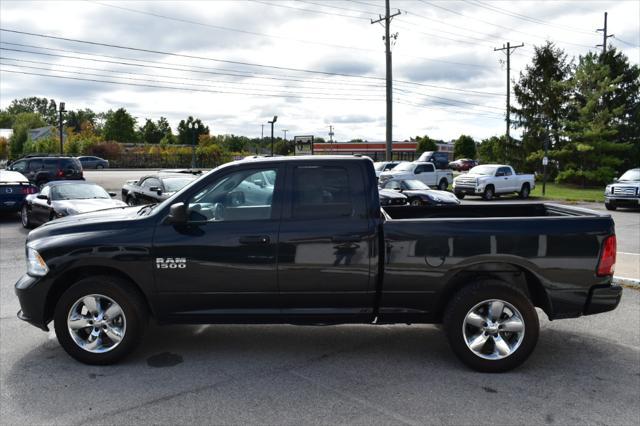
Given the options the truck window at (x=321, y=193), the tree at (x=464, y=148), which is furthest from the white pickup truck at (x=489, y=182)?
the tree at (x=464, y=148)

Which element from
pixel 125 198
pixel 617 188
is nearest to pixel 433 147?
pixel 617 188

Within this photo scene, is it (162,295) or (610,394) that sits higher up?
(162,295)

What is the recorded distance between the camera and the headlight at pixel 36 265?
4715 mm

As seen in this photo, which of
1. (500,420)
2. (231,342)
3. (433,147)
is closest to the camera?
(500,420)

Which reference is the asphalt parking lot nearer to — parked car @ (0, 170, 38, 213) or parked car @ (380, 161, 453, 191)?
parked car @ (0, 170, 38, 213)

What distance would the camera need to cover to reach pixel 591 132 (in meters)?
35.9

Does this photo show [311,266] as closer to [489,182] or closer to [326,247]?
[326,247]

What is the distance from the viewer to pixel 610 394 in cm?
417

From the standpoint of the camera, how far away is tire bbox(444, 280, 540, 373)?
4.56 metres

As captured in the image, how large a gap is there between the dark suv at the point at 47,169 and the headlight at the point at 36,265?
67.9 feet

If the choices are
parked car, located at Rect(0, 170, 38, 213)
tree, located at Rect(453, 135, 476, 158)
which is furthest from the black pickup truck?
tree, located at Rect(453, 135, 476, 158)

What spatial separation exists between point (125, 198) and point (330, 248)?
50.7 ft

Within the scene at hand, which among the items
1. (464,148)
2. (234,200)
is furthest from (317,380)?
(464,148)

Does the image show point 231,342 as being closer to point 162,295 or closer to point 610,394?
point 162,295
